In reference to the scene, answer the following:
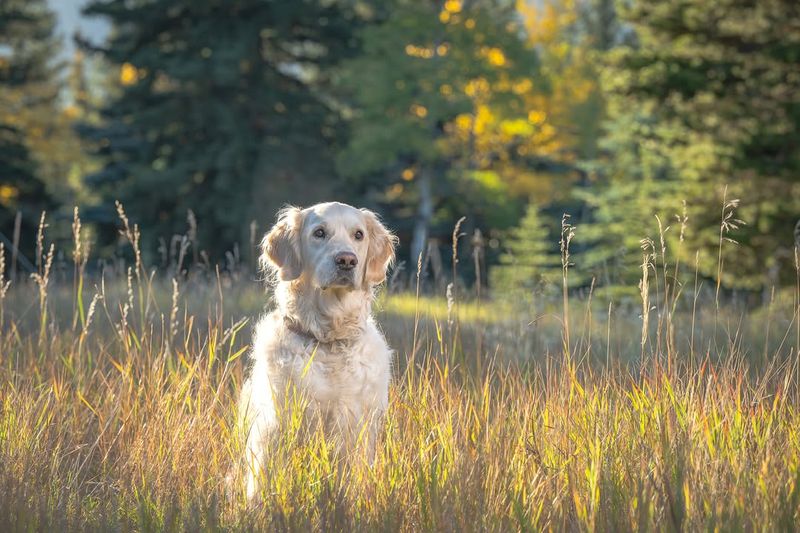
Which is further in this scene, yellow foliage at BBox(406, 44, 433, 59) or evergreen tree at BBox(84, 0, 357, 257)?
yellow foliage at BBox(406, 44, 433, 59)

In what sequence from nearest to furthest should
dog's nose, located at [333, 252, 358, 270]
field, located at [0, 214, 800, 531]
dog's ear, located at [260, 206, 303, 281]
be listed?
field, located at [0, 214, 800, 531], dog's nose, located at [333, 252, 358, 270], dog's ear, located at [260, 206, 303, 281]

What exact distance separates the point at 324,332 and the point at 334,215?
534 millimetres

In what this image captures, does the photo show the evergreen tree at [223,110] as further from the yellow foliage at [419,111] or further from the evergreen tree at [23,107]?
the yellow foliage at [419,111]

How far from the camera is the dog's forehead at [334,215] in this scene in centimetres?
425

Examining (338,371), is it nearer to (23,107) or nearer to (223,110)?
(223,110)

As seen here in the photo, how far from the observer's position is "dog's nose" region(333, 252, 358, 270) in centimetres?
412

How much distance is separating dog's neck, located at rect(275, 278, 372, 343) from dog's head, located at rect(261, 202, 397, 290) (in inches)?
2.0

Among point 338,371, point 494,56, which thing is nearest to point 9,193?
point 494,56

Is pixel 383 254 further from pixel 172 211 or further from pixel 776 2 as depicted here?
pixel 172 211

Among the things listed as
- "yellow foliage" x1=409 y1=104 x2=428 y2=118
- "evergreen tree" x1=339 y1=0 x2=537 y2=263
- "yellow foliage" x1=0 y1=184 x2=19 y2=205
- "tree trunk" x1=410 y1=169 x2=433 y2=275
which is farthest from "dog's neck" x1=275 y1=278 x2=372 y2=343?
"yellow foliage" x1=409 y1=104 x2=428 y2=118

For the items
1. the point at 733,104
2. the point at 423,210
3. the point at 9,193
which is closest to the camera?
the point at 733,104

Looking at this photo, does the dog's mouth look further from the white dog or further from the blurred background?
the blurred background

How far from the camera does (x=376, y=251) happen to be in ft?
14.6

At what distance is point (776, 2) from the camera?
12906 mm
